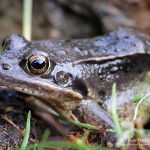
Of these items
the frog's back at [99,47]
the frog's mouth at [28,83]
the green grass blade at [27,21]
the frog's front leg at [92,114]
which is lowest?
the frog's front leg at [92,114]

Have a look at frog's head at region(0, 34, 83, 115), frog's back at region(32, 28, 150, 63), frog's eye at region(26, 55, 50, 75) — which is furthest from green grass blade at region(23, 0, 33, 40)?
frog's eye at region(26, 55, 50, 75)

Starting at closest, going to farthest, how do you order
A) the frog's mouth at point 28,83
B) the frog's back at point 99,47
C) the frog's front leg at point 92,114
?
the frog's mouth at point 28,83, the frog's front leg at point 92,114, the frog's back at point 99,47

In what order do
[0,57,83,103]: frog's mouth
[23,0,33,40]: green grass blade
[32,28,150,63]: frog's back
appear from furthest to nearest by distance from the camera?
[23,0,33,40]: green grass blade
[32,28,150,63]: frog's back
[0,57,83,103]: frog's mouth

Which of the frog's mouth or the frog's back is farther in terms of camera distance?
the frog's back

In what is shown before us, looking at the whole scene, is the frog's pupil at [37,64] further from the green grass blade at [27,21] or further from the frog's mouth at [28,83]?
the green grass blade at [27,21]

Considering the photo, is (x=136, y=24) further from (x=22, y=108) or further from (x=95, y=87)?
(x=22, y=108)

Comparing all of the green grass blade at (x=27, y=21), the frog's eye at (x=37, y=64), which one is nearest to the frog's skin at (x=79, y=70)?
the frog's eye at (x=37, y=64)

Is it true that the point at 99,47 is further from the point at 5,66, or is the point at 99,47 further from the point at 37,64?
the point at 5,66

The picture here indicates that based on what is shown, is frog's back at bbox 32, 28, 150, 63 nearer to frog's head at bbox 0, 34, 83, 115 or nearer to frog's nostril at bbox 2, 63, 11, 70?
frog's head at bbox 0, 34, 83, 115

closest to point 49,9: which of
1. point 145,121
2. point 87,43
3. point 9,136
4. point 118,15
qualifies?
point 118,15
